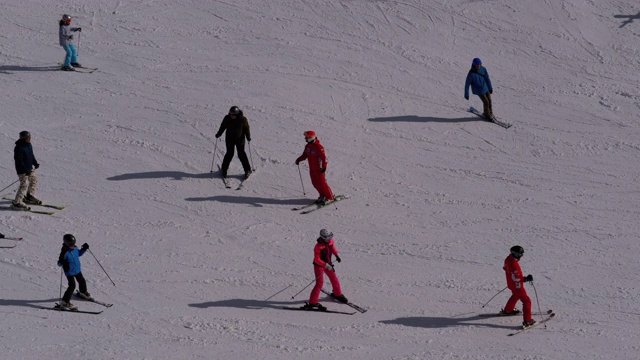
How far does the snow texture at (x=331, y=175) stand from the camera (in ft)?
49.2

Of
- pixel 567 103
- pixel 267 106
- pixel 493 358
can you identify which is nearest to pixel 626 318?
pixel 493 358

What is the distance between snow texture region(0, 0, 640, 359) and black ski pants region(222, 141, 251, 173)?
1.01 feet

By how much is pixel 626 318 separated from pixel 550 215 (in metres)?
3.22

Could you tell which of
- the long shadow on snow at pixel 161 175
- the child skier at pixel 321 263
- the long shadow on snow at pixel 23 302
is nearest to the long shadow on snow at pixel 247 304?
the child skier at pixel 321 263

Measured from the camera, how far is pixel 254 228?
1756cm

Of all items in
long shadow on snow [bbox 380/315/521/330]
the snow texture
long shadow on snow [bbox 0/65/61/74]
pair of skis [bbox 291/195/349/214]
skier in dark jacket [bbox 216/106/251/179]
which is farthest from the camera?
long shadow on snow [bbox 0/65/61/74]

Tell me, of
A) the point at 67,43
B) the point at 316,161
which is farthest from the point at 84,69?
the point at 316,161

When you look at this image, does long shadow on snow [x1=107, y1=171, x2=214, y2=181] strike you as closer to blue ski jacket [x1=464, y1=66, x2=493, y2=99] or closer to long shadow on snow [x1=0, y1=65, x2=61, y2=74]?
long shadow on snow [x1=0, y1=65, x2=61, y2=74]

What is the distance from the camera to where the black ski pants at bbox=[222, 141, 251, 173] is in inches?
733

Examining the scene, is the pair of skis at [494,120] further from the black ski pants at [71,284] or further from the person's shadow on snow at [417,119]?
the black ski pants at [71,284]

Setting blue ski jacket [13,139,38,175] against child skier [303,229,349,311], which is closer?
child skier [303,229,349,311]

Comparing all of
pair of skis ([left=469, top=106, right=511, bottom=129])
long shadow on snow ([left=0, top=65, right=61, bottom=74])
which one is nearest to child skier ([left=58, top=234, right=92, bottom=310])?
long shadow on snow ([left=0, top=65, right=61, bottom=74])

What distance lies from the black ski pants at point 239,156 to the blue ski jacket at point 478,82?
485cm

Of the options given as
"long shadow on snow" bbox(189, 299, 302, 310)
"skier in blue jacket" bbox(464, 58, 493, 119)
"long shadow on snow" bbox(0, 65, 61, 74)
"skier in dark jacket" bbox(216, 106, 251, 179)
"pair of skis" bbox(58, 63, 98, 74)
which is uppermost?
"skier in blue jacket" bbox(464, 58, 493, 119)
